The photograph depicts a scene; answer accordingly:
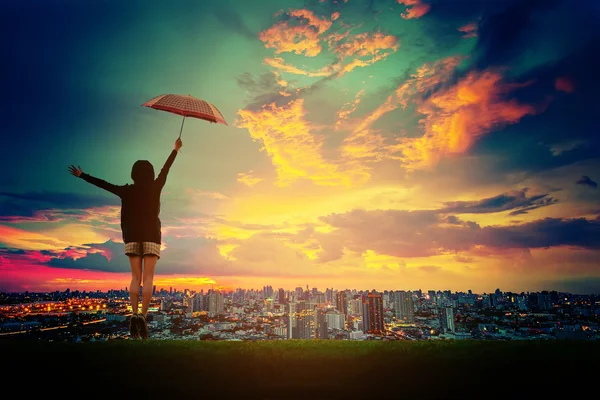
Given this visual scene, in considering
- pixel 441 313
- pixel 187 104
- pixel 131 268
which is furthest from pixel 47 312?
pixel 441 313

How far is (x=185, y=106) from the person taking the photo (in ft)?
27.8

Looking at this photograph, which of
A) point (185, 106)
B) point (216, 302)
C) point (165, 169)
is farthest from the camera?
point (216, 302)

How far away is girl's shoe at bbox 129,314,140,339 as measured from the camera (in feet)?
23.6

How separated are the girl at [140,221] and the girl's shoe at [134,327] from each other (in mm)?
166

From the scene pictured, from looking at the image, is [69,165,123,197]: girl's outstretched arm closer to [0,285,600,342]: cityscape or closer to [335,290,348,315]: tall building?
[0,285,600,342]: cityscape

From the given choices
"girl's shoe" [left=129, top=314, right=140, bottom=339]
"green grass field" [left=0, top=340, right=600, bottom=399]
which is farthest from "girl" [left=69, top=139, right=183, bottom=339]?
"green grass field" [left=0, top=340, right=600, bottom=399]

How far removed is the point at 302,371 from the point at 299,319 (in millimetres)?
29218

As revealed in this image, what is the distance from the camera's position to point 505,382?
3.40 metres

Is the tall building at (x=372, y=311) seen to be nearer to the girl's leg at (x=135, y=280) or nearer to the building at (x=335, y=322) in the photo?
the building at (x=335, y=322)

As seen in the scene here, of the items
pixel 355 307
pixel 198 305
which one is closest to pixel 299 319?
pixel 198 305

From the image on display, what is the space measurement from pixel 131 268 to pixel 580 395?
756 centimetres

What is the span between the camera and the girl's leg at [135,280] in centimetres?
747

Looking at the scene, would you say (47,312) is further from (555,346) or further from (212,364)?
(555,346)

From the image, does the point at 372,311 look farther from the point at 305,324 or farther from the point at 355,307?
the point at 305,324
